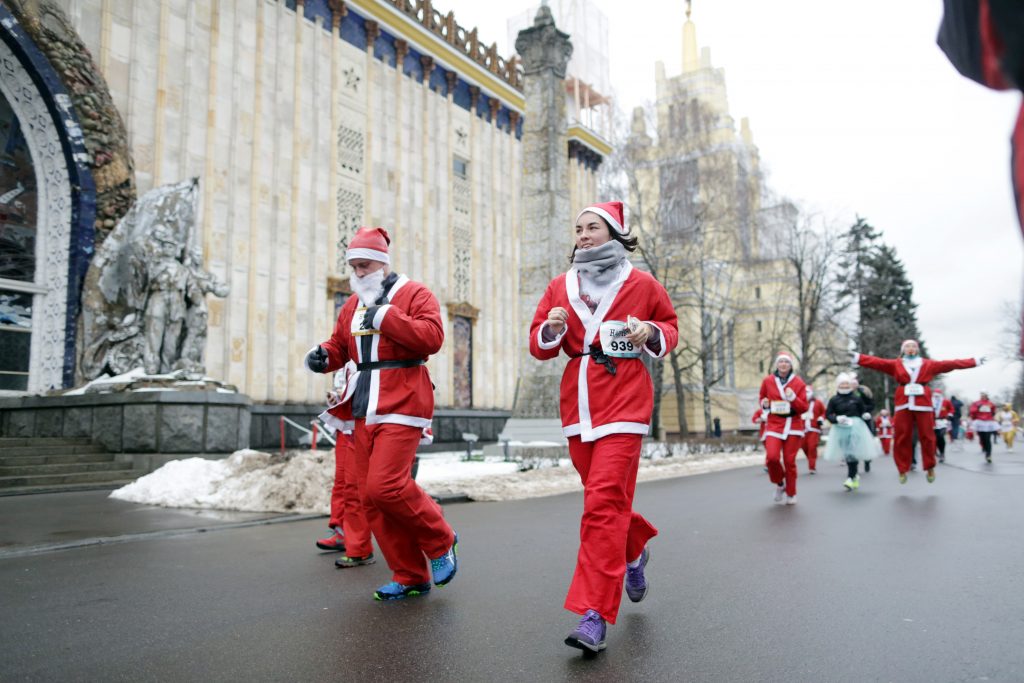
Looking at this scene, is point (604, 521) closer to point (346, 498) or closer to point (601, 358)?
point (601, 358)

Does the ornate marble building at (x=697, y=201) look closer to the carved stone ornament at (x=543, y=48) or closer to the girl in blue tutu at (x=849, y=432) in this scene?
the carved stone ornament at (x=543, y=48)

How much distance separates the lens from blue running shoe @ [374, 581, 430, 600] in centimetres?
484

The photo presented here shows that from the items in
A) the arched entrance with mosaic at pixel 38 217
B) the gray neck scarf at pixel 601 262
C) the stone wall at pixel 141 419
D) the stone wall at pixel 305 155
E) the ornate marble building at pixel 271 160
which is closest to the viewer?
the gray neck scarf at pixel 601 262

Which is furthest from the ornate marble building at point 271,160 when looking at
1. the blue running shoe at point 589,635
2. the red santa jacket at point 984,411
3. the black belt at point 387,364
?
the blue running shoe at point 589,635

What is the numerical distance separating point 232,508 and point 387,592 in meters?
5.84

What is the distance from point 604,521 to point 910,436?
437 inches

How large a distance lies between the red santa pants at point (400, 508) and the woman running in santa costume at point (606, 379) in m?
0.97

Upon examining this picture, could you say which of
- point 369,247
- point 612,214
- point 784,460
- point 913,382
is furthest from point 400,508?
point 913,382

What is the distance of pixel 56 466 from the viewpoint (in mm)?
13422

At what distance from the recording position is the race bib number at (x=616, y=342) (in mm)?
4234

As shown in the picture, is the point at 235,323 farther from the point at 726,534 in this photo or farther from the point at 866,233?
the point at 866,233

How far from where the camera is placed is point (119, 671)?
137 inches

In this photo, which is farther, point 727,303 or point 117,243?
point 727,303

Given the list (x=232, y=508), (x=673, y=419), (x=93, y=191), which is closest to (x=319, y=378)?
(x=93, y=191)
